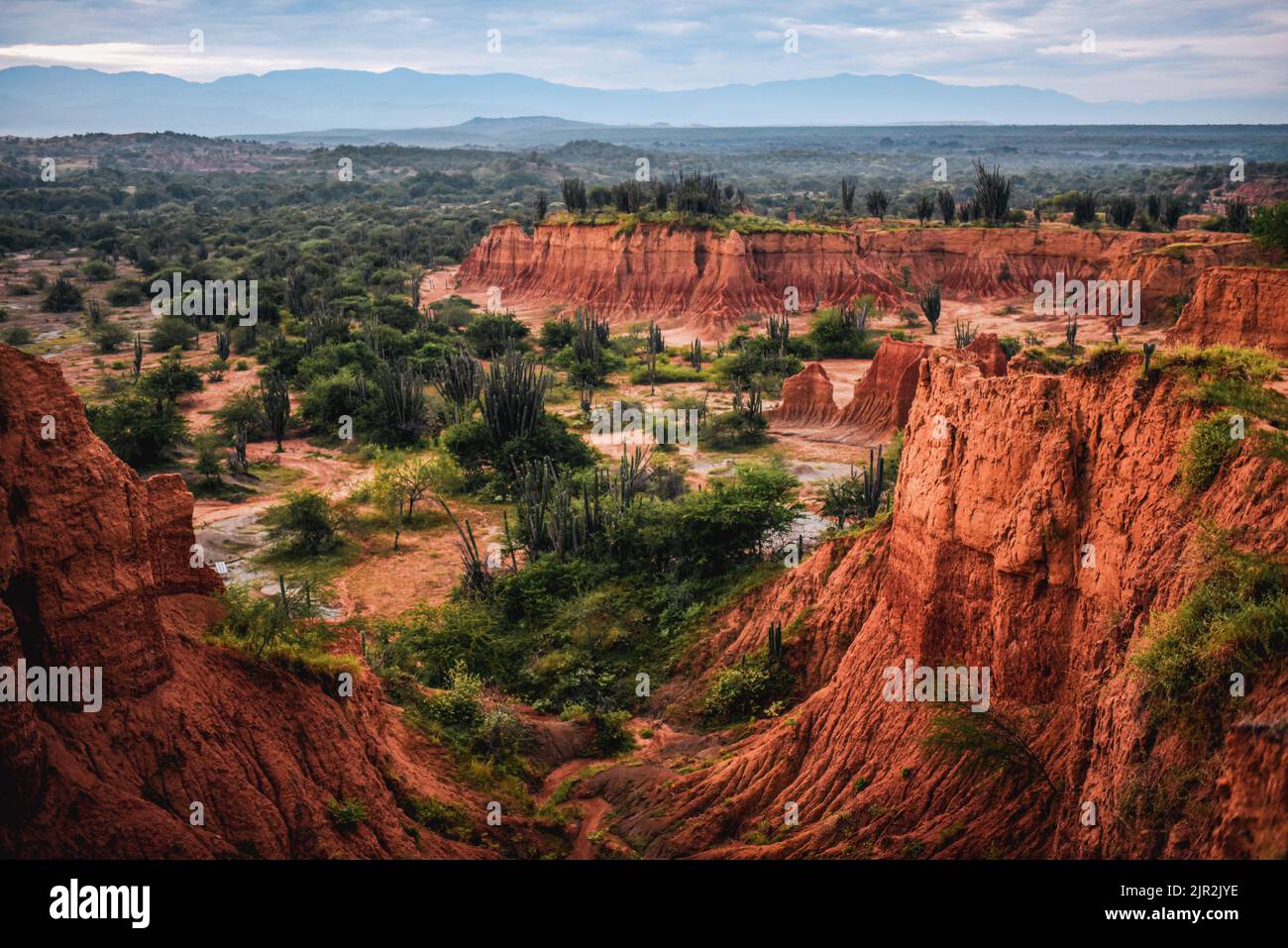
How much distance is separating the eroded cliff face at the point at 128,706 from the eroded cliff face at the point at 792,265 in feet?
133

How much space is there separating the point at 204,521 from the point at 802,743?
16.0 meters

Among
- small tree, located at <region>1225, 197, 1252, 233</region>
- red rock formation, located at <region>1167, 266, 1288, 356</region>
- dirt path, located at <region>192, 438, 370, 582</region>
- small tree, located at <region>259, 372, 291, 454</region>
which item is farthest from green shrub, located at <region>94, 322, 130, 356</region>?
small tree, located at <region>1225, 197, 1252, 233</region>

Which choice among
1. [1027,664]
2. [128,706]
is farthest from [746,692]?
[128,706]

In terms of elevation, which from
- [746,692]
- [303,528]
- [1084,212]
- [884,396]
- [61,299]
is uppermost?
[1084,212]

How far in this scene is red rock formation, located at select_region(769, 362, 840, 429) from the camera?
3316 cm

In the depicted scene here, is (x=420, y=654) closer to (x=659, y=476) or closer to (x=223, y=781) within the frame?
(x=223, y=781)

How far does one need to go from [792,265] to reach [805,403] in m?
21.7

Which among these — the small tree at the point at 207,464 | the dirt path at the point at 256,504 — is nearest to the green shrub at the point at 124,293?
the dirt path at the point at 256,504

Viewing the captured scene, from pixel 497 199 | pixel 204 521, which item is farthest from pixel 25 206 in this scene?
pixel 204 521

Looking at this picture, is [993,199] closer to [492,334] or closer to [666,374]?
[666,374]

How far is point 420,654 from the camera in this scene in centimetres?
1627

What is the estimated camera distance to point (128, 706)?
28.8ft

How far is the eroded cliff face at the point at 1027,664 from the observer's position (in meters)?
7.84

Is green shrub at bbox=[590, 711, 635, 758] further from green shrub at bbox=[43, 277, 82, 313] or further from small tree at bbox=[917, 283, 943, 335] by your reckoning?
green shrub at bbox=[43, 277, 82, 313]
